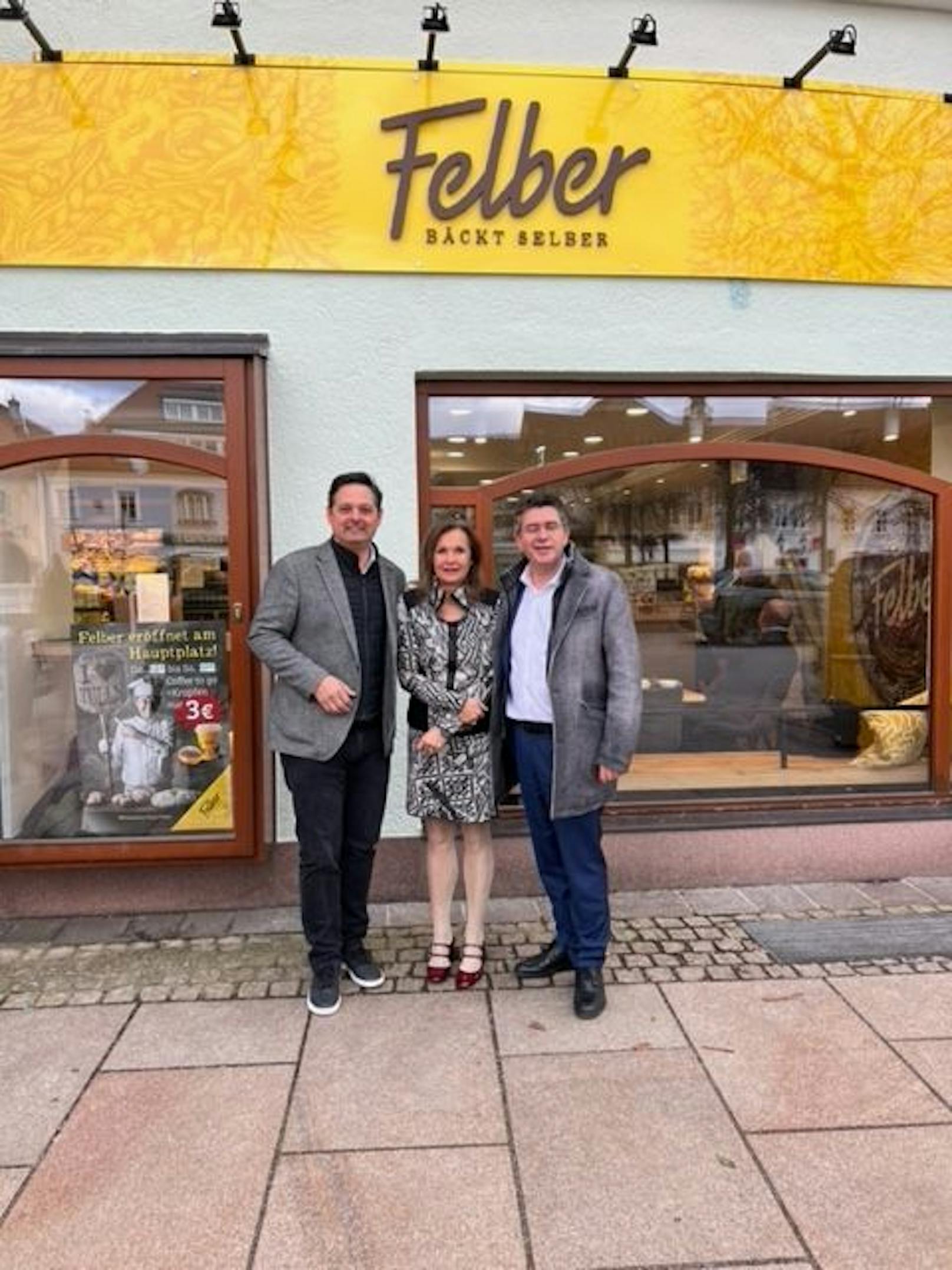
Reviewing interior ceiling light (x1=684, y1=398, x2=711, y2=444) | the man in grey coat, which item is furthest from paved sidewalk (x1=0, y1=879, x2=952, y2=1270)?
interior ceiling light (x1=684, y1=398, x2=711, y2=444)

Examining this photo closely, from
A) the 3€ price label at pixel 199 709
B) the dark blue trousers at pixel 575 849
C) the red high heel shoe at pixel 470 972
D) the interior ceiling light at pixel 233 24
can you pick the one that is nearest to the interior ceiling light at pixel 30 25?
the interior ceiling light at pixel 233 24

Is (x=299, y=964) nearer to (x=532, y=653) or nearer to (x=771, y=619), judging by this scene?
(x=532, y=653)

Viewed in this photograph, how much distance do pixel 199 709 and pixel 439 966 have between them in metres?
1.70

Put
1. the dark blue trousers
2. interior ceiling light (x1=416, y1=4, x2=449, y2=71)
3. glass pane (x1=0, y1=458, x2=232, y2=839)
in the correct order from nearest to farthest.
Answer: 1. the dark blue trousers
2. interior ceiling light (x1=416, y1=4, x2=449, y2=71)
3. glass pane (x1=0, y1=458, x2=232, y2=839)

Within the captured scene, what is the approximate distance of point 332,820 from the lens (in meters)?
3.31

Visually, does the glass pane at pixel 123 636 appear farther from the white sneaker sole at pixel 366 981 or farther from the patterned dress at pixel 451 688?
the patterned dress at pixel 451 688

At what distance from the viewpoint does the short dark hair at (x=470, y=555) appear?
324cm

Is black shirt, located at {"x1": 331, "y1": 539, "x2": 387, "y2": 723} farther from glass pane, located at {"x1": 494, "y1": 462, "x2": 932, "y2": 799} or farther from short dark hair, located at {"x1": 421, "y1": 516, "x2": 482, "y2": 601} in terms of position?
glass pane, located at {"x1": 494, "y1": 462, "x2": 932, "y2": 799}

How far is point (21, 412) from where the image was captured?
4.09m

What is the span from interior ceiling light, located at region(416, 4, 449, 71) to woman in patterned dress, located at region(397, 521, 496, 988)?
2.26 meters

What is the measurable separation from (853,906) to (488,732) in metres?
2.19

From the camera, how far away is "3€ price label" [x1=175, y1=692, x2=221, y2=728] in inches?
167

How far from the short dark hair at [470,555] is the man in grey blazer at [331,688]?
0.64 feet

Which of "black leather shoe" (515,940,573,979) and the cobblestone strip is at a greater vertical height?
"black leather shoe" (515,940,573,979)
